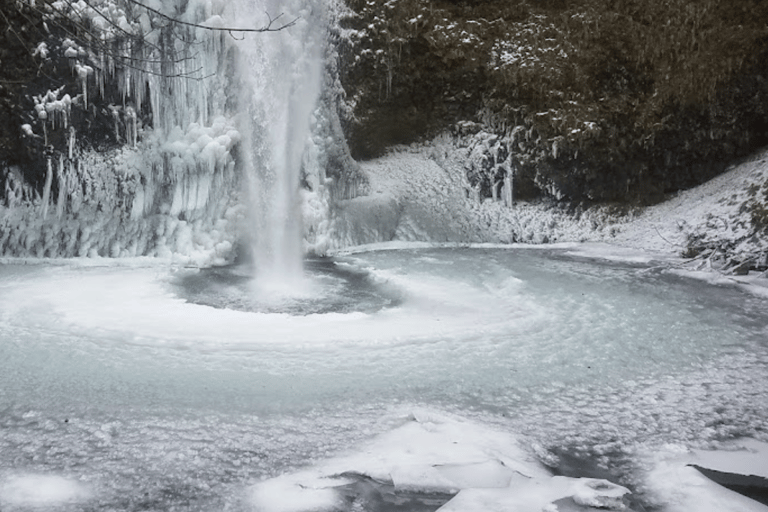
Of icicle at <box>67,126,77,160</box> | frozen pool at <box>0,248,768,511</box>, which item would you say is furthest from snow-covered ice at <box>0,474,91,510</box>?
icicle at <box>67,126,77,160</box>

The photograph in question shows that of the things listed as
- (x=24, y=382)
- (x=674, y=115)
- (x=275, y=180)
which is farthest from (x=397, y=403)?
(x=674, y=115)

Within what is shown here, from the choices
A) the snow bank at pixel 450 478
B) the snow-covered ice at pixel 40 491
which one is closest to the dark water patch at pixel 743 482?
the snow bank at pixel 450 478

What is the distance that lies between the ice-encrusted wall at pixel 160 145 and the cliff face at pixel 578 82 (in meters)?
3.11

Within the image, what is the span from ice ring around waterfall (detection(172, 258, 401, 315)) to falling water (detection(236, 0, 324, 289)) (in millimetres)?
1071

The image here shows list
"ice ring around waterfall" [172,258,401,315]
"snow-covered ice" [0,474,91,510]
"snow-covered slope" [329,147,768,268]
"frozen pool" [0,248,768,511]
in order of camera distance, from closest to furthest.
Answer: "snow-covered ice" [0,474,91,510], "frozen pool" [0,248,768,511], "ice ring around waterfall" [172,258,401,315], "snow-covered slope" [329,147,768,268]

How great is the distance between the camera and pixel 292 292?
768cm

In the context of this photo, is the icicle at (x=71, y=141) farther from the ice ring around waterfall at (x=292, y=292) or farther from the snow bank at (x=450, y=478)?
the snow bank at (x=450, y=478)

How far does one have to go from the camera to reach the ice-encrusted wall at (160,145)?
1030 centimetres

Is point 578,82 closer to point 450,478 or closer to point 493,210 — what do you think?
point 493,210

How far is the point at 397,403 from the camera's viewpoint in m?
4.07

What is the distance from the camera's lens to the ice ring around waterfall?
6.80m

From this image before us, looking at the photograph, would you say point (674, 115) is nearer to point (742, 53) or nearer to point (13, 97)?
point (742, 53)

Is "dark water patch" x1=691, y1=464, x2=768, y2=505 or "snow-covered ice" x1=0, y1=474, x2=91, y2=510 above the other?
"snow-covered ice" x1=0, y1=474, x2=91, y2=510

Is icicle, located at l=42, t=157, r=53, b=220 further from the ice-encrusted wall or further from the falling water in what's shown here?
the falling water
